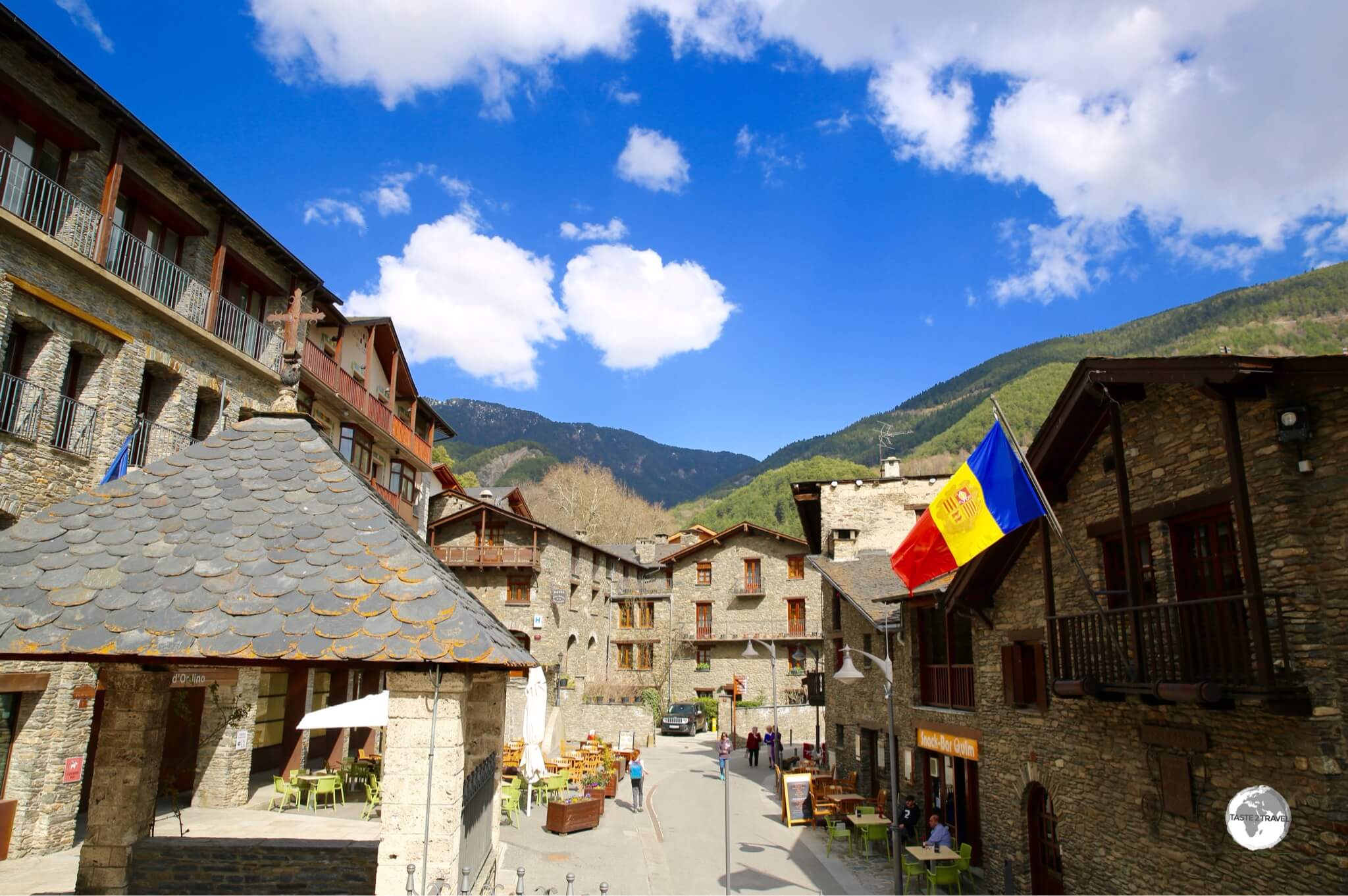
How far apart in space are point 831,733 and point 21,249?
25198 millimetres

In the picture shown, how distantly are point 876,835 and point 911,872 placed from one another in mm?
2920

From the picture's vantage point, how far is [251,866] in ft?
23.2

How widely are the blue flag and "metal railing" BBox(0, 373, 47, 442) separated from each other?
1256 mm

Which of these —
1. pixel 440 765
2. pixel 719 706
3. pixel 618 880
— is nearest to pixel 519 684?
pixel 719 706

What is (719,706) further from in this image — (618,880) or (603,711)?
(618,880)

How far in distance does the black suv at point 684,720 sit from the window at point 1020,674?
2967cm

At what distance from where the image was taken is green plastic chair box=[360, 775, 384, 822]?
18.3 meters

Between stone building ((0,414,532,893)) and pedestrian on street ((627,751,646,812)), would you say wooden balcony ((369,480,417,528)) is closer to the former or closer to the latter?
pedestrian on street ((627,751,646,812))

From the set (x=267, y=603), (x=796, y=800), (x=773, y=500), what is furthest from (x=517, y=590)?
(x=773, y=500)

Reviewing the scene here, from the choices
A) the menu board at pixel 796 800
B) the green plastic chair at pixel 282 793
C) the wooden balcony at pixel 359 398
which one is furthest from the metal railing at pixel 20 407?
the menu board at pixel 796 800

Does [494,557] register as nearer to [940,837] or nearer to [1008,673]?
[940,837]

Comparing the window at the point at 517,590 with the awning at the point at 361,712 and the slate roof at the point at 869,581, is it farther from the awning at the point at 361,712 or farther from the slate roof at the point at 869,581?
the awning at the point at 361,712

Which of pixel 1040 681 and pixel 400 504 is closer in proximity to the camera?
pixel 1040 681

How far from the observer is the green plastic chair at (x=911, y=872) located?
1545cm
